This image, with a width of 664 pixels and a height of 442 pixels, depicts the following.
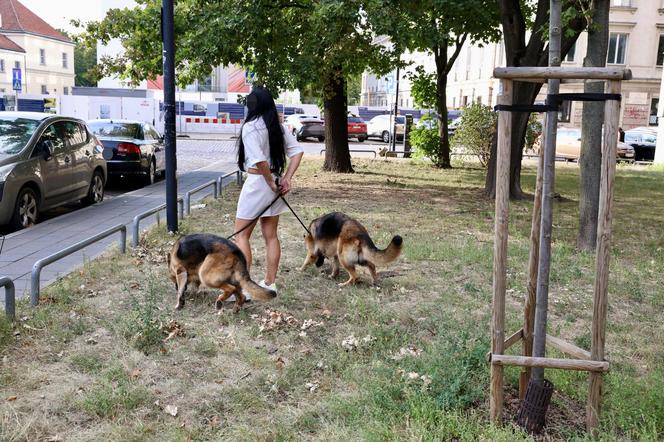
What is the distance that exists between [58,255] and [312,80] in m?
7.74

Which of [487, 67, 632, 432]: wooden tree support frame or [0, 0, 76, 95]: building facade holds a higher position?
[0, 0, 76, 95]: building facade

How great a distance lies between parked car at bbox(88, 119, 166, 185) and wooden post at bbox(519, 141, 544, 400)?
444 inches

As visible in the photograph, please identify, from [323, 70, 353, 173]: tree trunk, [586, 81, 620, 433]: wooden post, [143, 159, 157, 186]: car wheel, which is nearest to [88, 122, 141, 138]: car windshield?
[143, 159, 157, 186]: car wheel

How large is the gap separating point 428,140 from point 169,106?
47.2 ft

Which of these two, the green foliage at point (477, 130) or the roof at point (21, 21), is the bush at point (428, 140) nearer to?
the green foliage at point (477, 130)

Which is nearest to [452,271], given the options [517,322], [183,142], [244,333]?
[517,322]

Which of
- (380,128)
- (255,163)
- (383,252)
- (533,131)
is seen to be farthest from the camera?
(380,128)

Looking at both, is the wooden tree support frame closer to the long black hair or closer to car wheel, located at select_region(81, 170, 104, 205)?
the long black hair

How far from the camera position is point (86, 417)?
12.6 ft

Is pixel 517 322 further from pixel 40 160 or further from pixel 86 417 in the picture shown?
pixel 40 160

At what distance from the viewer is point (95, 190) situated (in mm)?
12461

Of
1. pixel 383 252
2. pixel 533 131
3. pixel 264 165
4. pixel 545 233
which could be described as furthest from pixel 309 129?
pixel 545 233

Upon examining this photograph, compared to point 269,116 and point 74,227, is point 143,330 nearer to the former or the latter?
point 269,116

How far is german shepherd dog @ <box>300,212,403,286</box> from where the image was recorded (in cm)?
638
